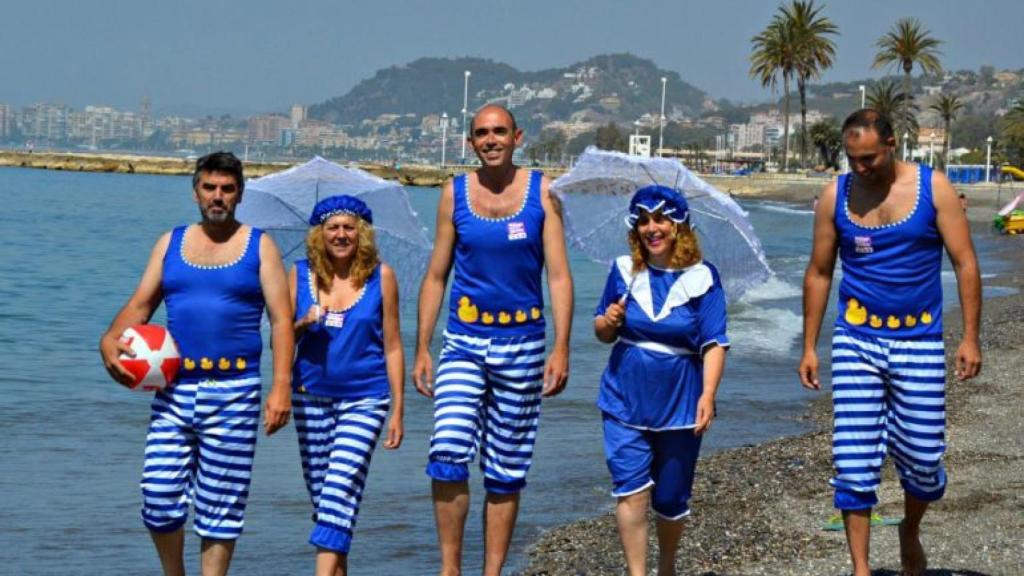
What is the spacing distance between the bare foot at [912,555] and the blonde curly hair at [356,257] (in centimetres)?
251

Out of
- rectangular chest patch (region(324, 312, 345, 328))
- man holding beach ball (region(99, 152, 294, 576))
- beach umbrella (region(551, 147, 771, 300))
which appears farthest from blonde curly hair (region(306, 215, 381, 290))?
beach umbrella (region(551, 147, 771, 300))

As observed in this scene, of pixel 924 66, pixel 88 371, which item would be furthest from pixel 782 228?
pixel 88 371

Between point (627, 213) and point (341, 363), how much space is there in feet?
7.65

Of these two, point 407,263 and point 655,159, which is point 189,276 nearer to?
point 407,263

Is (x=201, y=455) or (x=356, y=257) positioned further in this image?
(x=356, y=257)

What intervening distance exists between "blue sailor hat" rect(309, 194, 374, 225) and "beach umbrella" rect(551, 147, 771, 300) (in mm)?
1228

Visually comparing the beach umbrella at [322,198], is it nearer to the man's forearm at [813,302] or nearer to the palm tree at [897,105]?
the man's forearm at [813,302]

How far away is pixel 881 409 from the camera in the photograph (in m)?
6.59

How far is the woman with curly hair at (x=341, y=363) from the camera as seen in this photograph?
6.36 meters

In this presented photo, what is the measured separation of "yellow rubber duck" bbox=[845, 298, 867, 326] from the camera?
6590mm

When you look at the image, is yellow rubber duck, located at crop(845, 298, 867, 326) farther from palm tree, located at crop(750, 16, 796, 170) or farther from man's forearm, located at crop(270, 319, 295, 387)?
palm tree, located at crop(750, 16, 796, 170)

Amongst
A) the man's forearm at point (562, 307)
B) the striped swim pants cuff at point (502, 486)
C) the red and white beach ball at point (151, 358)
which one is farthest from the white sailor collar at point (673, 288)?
the red and white beach ball at point (151, 358)

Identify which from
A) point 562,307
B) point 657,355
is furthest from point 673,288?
point 562,307

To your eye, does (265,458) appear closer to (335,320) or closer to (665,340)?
(335,320)
